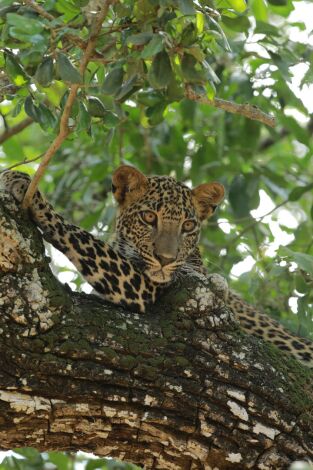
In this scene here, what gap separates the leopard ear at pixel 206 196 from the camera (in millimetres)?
7902

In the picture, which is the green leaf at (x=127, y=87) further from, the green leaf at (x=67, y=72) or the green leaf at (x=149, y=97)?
the green leaf at (x=149, y=97)

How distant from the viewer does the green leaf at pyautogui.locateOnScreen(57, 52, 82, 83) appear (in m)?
4.80

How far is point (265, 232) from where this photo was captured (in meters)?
9.40

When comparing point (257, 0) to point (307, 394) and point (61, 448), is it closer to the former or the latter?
point (307, 394)

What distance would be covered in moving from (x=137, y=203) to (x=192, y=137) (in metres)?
2.96

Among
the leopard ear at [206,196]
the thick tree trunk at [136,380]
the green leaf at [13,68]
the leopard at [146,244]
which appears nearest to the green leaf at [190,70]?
the green leaf at [13,68]

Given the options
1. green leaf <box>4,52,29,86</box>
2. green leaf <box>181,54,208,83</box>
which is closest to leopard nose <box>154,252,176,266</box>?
green leaf <box>4,52,29,86</box>

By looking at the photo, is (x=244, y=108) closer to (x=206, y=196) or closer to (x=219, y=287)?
(x=219, y=287)

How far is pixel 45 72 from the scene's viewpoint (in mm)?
4891

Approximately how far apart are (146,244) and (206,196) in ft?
2.80

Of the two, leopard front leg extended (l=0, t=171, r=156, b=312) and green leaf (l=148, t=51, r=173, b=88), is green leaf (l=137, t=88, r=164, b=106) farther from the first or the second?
green leaf (l=148, t=51, r=173, b=88)

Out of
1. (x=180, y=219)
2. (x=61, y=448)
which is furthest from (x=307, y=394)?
(x=180, y=219)

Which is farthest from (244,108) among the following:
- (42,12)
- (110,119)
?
(42,12)

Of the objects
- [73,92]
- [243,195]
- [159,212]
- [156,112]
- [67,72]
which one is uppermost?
[67,72]
